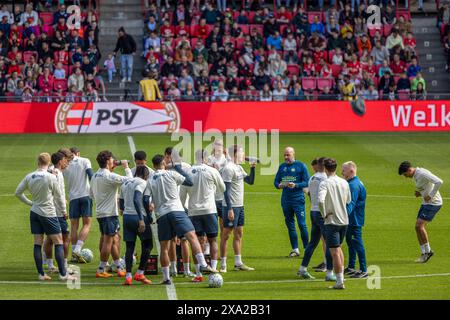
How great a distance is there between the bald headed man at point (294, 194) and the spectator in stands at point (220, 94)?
20.7m

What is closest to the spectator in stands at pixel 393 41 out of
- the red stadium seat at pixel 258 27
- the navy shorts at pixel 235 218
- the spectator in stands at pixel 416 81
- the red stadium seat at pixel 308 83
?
the spectator in stands at pixel 416 81

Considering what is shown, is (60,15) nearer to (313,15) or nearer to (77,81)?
(77,81)

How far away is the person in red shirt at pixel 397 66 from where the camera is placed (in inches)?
1905

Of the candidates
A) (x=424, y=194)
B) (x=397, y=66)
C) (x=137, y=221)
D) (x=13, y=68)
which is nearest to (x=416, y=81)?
(x=397, y=66)

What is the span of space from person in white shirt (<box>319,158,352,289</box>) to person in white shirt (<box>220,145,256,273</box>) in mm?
2565

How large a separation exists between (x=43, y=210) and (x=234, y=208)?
394 cm

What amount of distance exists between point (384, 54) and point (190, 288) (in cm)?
3238

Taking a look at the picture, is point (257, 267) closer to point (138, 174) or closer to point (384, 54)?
point (138, 174)

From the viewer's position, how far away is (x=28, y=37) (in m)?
48.3

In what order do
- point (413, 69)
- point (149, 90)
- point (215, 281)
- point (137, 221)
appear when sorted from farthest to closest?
point (413, 69) → point (149, 90) → point (137, 221) → point (215, 281)

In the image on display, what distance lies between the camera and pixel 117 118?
42.4m

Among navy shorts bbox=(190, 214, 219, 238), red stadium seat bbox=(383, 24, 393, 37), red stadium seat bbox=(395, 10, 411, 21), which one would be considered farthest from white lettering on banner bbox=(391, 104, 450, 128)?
navy shorts bbox=(190, 214, 219, 238)

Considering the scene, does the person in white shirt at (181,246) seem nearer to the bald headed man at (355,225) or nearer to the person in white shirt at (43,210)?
the person in white shirt at (43,210)

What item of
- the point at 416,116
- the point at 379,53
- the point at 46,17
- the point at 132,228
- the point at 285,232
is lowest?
the point at 285,232
